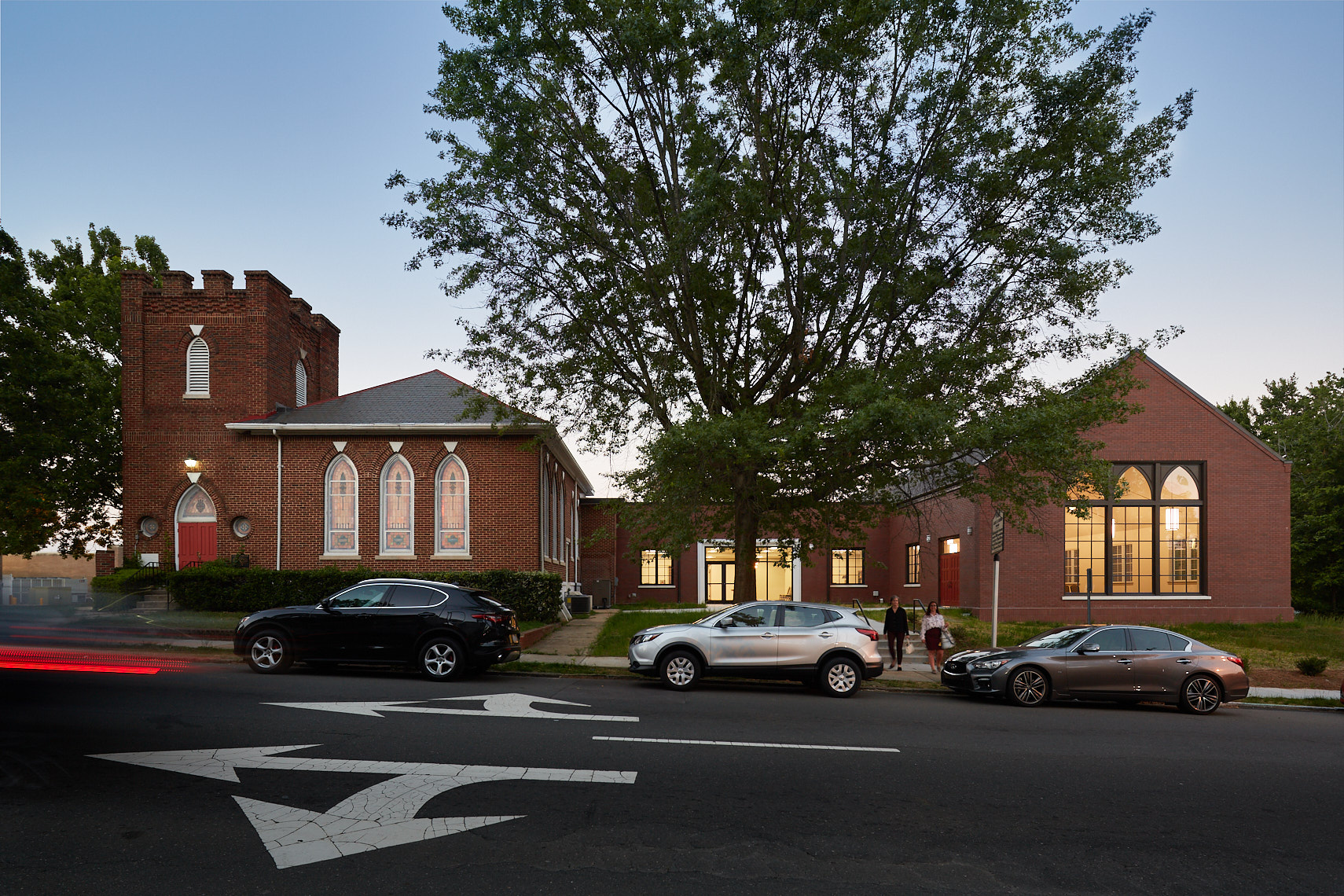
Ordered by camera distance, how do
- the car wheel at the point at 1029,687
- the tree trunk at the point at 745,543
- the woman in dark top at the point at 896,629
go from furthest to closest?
1. the woman in dark top at the point at 896,629
2. the tree trunk at the point at 745,543
3. the car wheel at the point at 1029,687

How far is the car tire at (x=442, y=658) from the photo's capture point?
44.7 feet

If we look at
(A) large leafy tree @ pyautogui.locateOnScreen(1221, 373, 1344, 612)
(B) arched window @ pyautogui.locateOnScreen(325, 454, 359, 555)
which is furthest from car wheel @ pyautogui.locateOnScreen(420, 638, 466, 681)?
(A) large leafy tree @ pyautogui.locateOnScreen(1221, 373, 1344, 612)

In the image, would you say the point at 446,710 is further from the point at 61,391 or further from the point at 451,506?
the point at 61,391

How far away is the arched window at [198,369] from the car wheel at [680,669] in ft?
55.6

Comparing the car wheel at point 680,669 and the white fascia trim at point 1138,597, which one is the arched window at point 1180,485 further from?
the car wheel at point 680,669

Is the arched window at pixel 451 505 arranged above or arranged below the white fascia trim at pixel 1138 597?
above

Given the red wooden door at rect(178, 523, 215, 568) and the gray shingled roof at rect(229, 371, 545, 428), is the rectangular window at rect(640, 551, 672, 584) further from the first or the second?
the red wooden door at rect(178, 523, 215, 568)

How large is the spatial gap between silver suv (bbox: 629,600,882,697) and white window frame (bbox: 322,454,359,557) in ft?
40.4

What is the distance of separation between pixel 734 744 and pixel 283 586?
1593 centimetres

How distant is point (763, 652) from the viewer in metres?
14.0

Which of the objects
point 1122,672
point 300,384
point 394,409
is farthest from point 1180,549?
point 300,384

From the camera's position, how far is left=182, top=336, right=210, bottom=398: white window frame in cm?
2412

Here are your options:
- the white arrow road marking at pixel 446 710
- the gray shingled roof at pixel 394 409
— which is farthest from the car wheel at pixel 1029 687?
the gray shingled roof at pixel 394 409

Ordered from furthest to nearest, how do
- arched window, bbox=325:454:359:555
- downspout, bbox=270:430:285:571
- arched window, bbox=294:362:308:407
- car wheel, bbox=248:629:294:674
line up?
arched window, bbox=294:362:308:407 → arched window, bbox=325:454:359:555 → downspout, bbox=270:430:285:571 → car wheel, bbox=248:629:294:674
